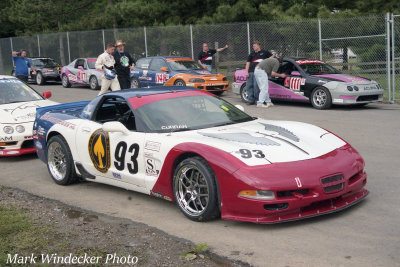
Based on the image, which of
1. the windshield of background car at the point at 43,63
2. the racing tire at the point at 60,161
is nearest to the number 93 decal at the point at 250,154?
the racing tire at the point at 60,161

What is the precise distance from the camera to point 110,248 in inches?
185

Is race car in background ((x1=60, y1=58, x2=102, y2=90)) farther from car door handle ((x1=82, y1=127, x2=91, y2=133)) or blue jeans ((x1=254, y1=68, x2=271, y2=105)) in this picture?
car door handle ((x1=82, y1=127, x2=91, y2=133))

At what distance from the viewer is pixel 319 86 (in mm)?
13508

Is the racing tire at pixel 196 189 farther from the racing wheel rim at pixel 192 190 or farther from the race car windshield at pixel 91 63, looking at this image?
the race car windshield at pixel 91 63

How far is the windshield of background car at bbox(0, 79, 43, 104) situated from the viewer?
10.1m

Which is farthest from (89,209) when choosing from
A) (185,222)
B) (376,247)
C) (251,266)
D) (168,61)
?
(168,61)

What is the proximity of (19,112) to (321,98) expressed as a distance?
24.5 feet

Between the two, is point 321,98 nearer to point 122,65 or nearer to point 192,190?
point 122,65

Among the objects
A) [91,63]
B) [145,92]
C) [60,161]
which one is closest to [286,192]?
[145,92]

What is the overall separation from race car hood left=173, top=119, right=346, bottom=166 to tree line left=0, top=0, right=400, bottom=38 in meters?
14.9

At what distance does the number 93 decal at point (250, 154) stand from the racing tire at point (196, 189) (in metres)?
0.34

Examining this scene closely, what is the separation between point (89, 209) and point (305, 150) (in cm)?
247

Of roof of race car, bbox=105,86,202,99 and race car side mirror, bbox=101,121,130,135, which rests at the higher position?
roof of race car, bbox=105,86,202,99

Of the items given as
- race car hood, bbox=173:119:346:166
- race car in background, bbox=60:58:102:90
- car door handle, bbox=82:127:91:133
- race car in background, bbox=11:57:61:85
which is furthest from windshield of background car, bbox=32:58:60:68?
race car hood, bbox=173:119:346:166
